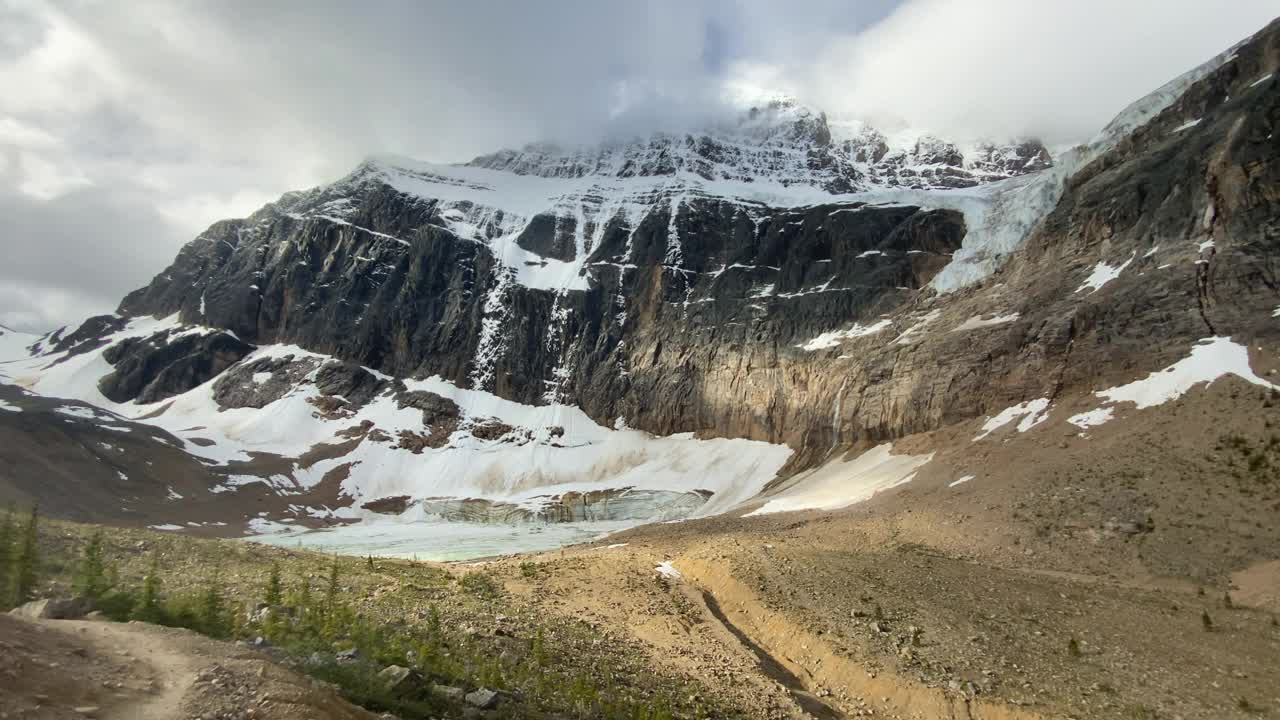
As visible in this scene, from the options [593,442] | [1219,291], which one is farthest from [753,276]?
[1219,291]

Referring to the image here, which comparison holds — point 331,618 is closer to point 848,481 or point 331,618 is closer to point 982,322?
point 848,481

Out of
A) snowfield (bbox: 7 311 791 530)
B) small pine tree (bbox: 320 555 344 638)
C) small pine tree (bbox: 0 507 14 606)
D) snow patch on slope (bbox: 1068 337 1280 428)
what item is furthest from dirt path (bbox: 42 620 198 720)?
snowfield (bbox: 7 311 791 530)

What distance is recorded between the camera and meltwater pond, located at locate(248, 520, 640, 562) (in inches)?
2178

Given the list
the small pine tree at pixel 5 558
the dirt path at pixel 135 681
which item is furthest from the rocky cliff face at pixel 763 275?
the small pine tree at pixel 5 558

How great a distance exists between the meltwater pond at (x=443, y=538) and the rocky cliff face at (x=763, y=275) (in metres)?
21.5

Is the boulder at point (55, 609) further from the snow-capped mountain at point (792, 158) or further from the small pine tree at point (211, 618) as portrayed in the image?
the snow-capped mountain at point (792, 158)

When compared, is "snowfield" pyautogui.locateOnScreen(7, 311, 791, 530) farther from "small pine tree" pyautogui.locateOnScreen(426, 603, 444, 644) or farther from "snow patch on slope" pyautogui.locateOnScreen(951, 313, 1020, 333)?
"small pine tree" pyautogui.locateOnScreen(426, 603, 444, 644)

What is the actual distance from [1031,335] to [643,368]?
58123mm

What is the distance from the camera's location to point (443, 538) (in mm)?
66438

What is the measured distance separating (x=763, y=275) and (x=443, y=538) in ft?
186

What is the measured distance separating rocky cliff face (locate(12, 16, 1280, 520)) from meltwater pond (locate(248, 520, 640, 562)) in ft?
70.6

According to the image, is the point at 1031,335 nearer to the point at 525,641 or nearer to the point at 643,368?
the point at 525,641

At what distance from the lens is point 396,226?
132625 mm

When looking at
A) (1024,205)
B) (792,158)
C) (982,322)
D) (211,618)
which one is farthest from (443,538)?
(792,158)
